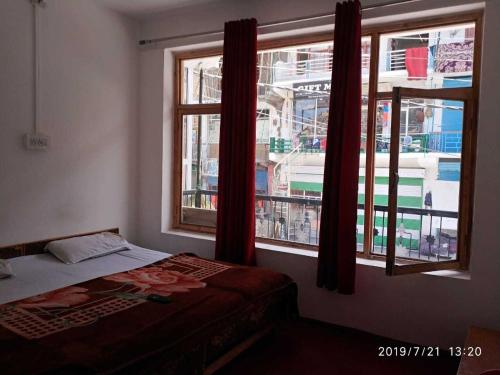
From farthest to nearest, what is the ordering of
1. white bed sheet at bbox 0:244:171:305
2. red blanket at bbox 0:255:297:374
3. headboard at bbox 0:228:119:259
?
headboard at bbox 0:228:119:259 < white bed sheet at bbox 0:244:171:305 < red blanket at bbox 0:255:297:374

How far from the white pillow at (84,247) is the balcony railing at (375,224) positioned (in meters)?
0.98

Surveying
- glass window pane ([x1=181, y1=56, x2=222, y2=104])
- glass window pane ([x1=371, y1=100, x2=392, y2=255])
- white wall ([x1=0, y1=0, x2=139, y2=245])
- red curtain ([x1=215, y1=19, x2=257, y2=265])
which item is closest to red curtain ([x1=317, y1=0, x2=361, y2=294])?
glass window pane ([x1=371, y1=100, x2=392, y2=255])

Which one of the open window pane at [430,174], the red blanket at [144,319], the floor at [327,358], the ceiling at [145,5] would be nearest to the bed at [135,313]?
the red blanket at [144,319]

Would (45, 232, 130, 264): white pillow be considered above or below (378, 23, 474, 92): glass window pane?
below

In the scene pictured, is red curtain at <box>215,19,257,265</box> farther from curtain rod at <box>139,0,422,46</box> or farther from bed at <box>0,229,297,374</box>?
bed at <box>0,229,297,374</box>

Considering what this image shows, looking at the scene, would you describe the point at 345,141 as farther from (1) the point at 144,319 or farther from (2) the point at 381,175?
(1) the point at 144,319

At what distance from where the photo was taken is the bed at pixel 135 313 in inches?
64.0

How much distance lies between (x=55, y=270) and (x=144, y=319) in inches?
47.4

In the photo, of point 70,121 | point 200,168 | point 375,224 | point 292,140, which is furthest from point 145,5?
point 375,224

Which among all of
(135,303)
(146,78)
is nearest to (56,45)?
(146,78)

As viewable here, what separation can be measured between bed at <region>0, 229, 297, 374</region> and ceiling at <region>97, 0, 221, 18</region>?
7.67 feet

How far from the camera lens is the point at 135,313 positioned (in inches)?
79.4

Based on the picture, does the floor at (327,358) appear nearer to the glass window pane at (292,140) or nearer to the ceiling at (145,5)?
the glass window pane at (292,140)

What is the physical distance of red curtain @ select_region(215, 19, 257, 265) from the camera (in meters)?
3.34
